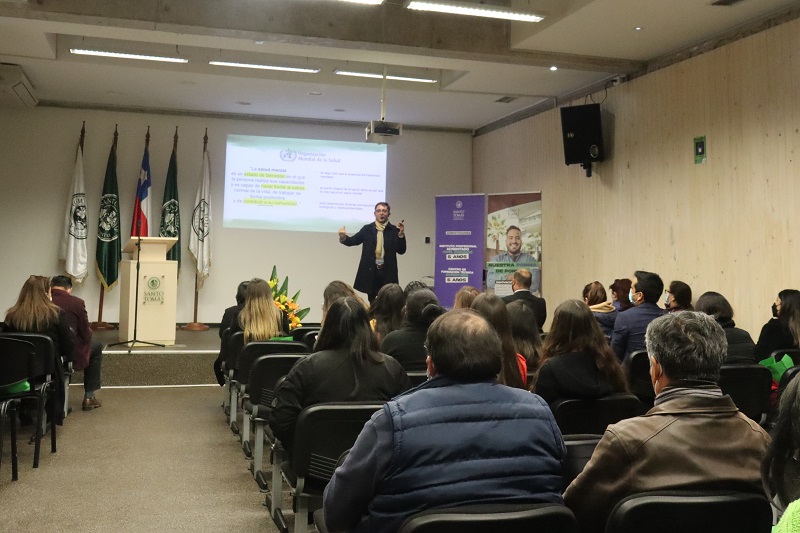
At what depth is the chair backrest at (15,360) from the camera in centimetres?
436

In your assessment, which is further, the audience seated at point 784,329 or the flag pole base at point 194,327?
the flag pole base at point 194,327

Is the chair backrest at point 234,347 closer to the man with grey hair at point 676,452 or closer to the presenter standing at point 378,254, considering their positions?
the presenter standing at point 378,254

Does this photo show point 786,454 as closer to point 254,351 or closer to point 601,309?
point 254,351

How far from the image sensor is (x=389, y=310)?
453cm

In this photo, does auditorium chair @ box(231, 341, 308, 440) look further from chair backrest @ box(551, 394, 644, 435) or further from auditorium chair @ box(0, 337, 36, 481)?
chair backrest @ box(551, 394, 644, 435)

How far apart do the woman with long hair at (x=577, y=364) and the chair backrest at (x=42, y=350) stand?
10.3 ft

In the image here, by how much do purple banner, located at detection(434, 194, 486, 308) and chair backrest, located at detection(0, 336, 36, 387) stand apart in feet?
20.8

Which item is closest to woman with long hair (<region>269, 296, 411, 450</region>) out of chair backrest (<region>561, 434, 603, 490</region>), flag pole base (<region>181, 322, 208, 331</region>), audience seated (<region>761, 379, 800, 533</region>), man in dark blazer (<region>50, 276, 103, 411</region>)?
chair backrest (<region>561, 434, 603, 490</region>)

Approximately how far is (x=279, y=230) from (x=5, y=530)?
774 centimetres

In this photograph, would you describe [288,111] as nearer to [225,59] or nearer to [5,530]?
[225,59]

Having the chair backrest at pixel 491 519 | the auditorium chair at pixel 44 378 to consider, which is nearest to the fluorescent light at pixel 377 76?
the auditorium chair at pixel 44 378

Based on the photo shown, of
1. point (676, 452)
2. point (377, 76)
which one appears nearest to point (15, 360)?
point (676, 452)

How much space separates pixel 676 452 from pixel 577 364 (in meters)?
1.33

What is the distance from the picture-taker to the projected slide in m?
10.7
